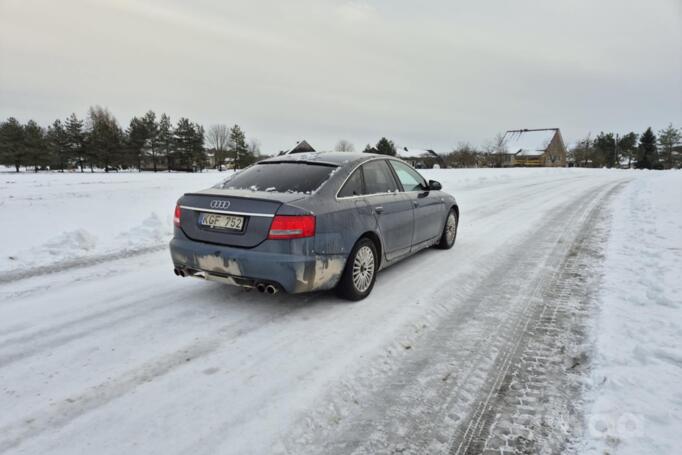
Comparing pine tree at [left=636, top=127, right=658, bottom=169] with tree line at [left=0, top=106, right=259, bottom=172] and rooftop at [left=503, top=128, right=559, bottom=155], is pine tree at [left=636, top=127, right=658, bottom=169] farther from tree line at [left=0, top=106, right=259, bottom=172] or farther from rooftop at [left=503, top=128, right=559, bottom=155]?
tree line at [left=0, top=106, right=259, bottom=172]

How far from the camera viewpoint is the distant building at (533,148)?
77.3 metres

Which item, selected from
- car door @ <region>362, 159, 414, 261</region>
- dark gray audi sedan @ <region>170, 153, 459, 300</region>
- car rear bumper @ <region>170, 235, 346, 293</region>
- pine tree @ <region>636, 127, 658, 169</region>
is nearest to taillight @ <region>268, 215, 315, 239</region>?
dark gray audi sedan @ <region>170, 153, 459, 300</region>

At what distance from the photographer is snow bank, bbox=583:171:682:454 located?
2246 mm

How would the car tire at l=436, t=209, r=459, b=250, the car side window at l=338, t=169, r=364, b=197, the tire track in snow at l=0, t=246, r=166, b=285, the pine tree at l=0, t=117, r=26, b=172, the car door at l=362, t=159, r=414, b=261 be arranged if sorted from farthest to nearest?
the pine tree at l=0, t=117, r=26, b=172
the car tire at l=436, t=209, r=459, b=250
the tire track in snow at l=0, t=246, r=166, b=285
the car door at l=362, t=159, r=414, b=261
the car side window at l=338, t=169, r=364, b=197

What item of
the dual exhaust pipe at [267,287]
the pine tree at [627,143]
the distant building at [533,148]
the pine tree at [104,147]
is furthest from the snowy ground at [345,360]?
the pine tree at [627,143]

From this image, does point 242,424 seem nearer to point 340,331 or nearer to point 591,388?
point 340,331

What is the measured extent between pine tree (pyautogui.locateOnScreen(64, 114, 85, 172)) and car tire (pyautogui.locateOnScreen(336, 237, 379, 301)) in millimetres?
64071

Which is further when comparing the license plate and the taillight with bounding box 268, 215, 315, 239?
the license plate

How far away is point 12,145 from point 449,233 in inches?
2607

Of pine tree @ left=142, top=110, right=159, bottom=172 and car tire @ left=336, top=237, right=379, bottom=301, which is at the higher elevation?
pine tree @ left=142, top=110, right=159, bottom=172

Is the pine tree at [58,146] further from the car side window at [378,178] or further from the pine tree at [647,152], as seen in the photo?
the pine tree at [647,152]

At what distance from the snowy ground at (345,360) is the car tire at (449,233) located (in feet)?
2.75

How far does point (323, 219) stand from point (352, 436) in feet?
6.73

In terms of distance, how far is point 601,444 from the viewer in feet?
7.13
